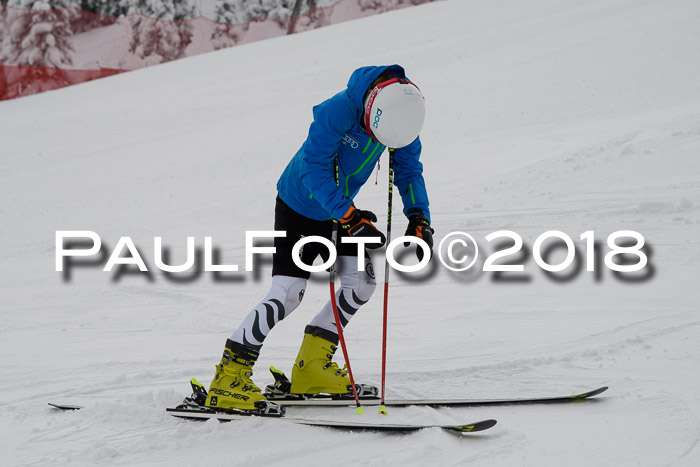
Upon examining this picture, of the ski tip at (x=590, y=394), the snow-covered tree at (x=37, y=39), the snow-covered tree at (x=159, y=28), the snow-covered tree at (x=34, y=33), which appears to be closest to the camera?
the ski tip at (x=590, y=394)

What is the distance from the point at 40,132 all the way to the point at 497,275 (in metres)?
12.4

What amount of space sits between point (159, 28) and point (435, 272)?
30.1 metres

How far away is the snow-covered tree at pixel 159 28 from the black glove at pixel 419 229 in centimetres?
3152

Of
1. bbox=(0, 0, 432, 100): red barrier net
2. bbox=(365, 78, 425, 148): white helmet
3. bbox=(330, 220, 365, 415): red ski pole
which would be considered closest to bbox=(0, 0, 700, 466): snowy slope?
bbox=(330, 220, 365, 415): red ski pole

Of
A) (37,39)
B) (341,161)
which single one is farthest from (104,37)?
(341,161)

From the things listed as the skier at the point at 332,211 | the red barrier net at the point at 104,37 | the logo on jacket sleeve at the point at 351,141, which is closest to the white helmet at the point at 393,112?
the skier at the point at 332,211

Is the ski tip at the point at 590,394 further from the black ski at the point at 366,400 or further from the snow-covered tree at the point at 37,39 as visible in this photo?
the snow-covered tree at the point at 37,39

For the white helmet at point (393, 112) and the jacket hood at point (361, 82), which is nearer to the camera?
the white helmet at point (393, 112)

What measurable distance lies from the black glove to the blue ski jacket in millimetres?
35

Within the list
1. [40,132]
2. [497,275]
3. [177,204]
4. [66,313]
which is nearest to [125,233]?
[177,204]

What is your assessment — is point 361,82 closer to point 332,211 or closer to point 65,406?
point 332,211

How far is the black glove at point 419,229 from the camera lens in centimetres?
349

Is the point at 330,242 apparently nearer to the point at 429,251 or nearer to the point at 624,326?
the point at 429,251

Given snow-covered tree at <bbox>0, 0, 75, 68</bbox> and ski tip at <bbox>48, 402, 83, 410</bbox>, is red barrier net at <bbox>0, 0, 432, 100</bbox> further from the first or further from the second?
ski tip at <bbox>48, 402, 83, 410</bbox>
